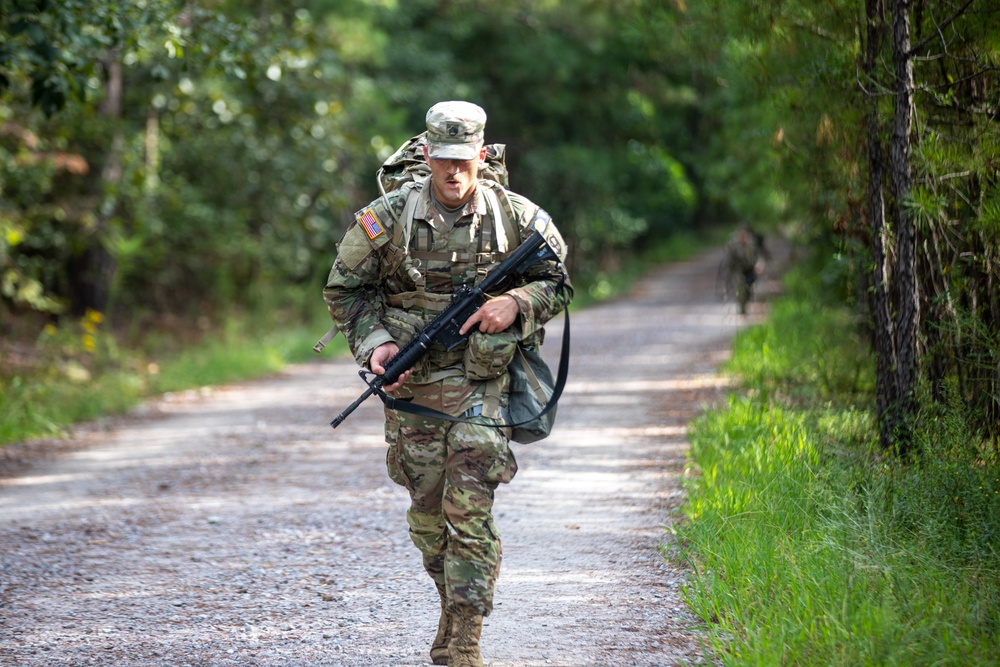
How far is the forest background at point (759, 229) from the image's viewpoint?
4387 millimetres

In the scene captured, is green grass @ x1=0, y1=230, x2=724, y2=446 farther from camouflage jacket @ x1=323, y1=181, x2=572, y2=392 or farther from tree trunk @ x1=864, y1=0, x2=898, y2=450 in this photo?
tree trunk @ x1=864, y1=0, x2=898, y2=450

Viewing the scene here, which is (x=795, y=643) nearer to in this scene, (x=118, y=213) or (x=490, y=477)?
(x=490, y=477)

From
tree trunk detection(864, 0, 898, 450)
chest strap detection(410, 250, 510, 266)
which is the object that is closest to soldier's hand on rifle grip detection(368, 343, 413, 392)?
Answer: chest strap detection(410, 250, 510, 266)

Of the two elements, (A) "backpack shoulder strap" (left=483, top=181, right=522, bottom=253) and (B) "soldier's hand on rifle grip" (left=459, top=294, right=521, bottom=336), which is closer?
(B) "soldier's hand on rifle grip" (left=459, top=294, right=521, bottom=336)

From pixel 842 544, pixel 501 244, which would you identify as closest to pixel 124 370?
pixel 501 244

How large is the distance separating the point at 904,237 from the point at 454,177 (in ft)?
9.30

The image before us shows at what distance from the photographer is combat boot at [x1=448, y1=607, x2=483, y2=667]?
12.3 ft

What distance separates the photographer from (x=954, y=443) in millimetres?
4926

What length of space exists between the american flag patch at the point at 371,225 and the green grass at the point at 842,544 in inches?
74.6

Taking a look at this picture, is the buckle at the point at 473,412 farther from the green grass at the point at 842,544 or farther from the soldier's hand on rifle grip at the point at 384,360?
the green grass at the point at 842,544

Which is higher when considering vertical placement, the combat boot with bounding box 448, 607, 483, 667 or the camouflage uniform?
the camouflage uniform

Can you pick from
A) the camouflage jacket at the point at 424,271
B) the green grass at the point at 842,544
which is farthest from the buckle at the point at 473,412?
the green grass at the point at 842,544

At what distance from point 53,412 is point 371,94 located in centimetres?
1009

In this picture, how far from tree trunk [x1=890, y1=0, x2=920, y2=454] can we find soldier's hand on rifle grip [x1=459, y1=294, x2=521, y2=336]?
8.32ft
